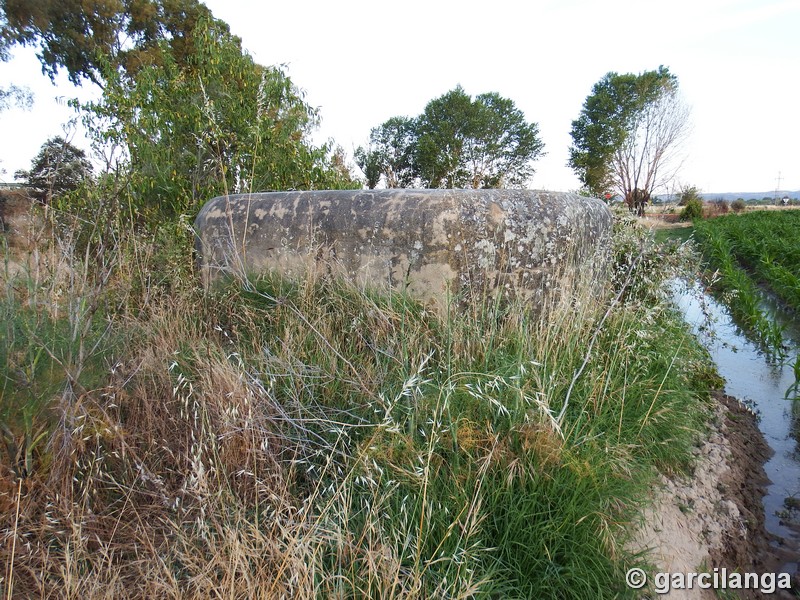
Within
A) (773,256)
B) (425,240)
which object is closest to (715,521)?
(425,240)

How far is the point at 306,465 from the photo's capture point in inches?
83.5

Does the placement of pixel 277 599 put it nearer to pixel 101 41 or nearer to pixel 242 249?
pixel 242 249

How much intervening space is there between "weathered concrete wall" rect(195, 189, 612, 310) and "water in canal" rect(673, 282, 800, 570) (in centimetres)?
164

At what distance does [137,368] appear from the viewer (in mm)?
2236

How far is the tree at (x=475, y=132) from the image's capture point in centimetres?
2897

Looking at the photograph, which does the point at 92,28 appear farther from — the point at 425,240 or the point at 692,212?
the point at 692,212

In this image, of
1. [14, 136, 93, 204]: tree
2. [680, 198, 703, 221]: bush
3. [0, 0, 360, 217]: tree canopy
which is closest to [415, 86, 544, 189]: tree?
[680, 198, 703, 221]: bush

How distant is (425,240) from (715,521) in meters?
2.14

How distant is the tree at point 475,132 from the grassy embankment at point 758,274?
15.8 metres

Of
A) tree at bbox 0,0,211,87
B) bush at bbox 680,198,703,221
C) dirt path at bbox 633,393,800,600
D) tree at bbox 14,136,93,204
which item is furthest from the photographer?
bush at bbox 680,198,703,221

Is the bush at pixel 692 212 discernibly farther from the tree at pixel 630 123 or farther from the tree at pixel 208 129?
the tree at pixel 208 129

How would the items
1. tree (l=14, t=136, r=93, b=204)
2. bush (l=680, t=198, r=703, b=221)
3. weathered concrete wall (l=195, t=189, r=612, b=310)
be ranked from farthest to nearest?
bush (l=680, t=198, r=703, b=221) → weathered concrete wall (l=195, t=189, r=612, b=310) → tree (l=14, t=136, r=93, b=204)

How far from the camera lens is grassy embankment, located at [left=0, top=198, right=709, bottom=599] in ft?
5.42

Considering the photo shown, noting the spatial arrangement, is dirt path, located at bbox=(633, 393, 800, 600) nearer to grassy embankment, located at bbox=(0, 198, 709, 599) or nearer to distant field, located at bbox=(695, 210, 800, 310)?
grassy embankment, located at bbox=(0, 198, 709, 599)
